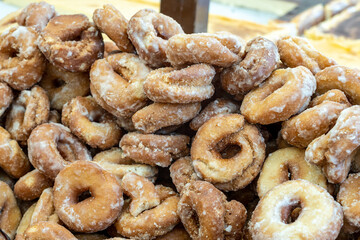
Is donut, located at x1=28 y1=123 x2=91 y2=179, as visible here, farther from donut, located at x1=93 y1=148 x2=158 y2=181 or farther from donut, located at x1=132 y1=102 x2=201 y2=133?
donut, located at x1=132 y1=102 x2=201 y2=133

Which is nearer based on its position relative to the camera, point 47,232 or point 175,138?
point 47,232

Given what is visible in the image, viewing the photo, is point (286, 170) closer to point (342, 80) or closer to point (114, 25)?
point (342, 80)

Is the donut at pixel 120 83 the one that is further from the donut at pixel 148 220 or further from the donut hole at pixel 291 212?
the donut hole at pixel 291 212

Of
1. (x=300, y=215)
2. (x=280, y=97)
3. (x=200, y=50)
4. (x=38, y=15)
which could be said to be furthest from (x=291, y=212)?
(x=38, y=15)

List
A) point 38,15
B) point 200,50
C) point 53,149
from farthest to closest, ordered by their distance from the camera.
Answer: point 38,15 < point 53,149 < point 200,50

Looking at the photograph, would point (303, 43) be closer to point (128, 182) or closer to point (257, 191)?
point (257, 191)

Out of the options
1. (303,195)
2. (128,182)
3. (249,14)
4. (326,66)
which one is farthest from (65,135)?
(249,14)

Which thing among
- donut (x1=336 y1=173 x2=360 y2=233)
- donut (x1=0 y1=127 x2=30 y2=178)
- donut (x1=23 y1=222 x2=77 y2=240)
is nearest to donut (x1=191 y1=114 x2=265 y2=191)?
donut (x1=336 y1=173 x2=360 y2=233)
